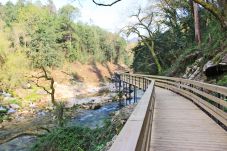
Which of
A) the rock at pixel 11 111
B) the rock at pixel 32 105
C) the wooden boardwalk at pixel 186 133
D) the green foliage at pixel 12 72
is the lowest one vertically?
the rock at pixel 11 111

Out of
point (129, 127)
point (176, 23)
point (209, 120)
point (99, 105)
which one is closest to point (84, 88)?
point (99, 105)

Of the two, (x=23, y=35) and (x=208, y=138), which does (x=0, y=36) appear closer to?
(x=23, y=35)

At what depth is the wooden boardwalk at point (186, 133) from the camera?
4766 mm

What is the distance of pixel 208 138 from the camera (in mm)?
5250

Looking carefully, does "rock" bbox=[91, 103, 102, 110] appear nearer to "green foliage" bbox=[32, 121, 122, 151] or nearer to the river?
the river

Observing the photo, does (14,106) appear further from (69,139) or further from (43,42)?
(69,139)

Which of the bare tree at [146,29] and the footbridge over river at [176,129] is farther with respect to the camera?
the bare tree at [146,29]

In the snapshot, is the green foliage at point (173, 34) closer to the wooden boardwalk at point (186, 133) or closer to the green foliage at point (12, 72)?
the green foliage at point (12, 72)

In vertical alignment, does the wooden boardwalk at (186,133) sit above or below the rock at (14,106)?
above

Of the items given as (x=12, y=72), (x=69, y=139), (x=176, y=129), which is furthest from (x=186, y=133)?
(x=12, y=72)

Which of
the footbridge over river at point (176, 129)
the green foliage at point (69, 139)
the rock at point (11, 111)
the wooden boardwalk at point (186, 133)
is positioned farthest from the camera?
the rock at point (11, 111)

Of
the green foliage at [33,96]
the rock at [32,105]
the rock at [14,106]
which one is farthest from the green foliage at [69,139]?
the green foliage at [33,96]

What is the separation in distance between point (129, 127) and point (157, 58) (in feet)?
88.5

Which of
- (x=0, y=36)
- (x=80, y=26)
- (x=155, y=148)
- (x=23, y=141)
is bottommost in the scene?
(x=23, y=141)
